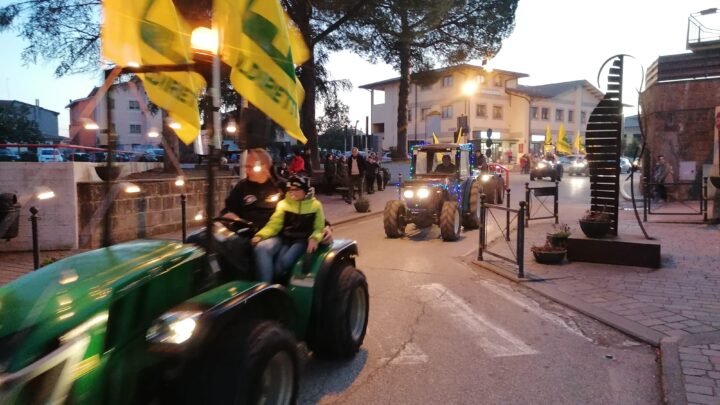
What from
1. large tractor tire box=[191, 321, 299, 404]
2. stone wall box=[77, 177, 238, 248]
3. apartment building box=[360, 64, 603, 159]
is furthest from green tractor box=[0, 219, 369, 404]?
apartment building box=[360, 64, 603, 159]

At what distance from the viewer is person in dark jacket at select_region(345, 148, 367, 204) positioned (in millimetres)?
17922

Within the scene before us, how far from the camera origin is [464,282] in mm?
7453

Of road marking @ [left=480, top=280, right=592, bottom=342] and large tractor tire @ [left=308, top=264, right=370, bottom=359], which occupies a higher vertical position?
large tractor tire @ [left=308, top=264, right=370, bottom=359]

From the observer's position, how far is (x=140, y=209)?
10.4 meters

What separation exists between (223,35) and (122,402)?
2073 mm

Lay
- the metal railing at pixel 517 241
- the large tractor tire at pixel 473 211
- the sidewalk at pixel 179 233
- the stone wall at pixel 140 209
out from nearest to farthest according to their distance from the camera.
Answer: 1. the metal railing at pixel 517 241
2. the sidewalk at pixel 179 233
3. the stone wall at pixel 140 209
4. the large tractor tire at pixel 473 211

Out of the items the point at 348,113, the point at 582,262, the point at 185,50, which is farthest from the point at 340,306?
the point at 348,113

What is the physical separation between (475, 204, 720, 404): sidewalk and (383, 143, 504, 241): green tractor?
1310 millimetres

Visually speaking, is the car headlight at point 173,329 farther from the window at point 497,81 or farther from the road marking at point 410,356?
the window at point 497,81

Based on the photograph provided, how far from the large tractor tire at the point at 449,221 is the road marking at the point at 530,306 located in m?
3.10

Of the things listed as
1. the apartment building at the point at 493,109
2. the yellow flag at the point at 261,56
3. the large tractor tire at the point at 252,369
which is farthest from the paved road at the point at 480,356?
the apartment building at the point at 493,109

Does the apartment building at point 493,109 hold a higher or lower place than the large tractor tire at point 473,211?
higher

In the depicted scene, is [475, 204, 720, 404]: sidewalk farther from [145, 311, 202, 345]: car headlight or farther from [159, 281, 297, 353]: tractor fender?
[145, 311, 202, 345]: car headlight

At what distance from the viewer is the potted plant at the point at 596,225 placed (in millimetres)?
8367
